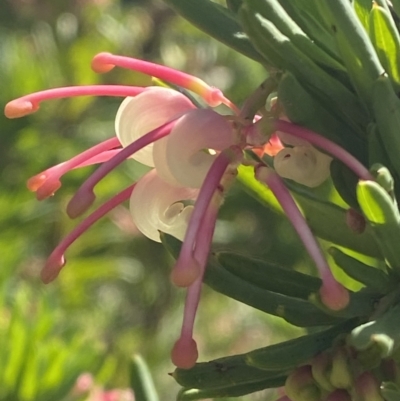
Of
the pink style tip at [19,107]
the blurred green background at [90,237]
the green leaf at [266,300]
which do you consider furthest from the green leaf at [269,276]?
the blurred green background at [90,237]

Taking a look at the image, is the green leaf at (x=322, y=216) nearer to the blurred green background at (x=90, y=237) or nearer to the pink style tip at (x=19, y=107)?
the pink style tip at (x=19, y=107)

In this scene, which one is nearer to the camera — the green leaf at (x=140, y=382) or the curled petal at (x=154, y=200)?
the curled petal at (x=154, y=200)

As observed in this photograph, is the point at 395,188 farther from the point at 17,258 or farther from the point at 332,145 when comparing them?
the point at 17,258

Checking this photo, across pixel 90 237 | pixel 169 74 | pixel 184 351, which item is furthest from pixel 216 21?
pixel 90 237

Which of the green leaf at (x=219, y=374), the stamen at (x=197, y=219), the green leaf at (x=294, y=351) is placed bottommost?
the green leaf at (x=219, y=374)

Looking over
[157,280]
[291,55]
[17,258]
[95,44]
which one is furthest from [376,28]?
[157,280]

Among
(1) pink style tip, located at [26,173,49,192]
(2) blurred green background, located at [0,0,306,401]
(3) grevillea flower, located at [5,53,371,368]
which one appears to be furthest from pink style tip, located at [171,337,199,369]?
(2) blurred green background, located at [0,0,306,401]

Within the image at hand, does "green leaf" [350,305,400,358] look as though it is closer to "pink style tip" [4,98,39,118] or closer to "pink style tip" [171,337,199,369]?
"pink style tip" [171,337,199,369]
